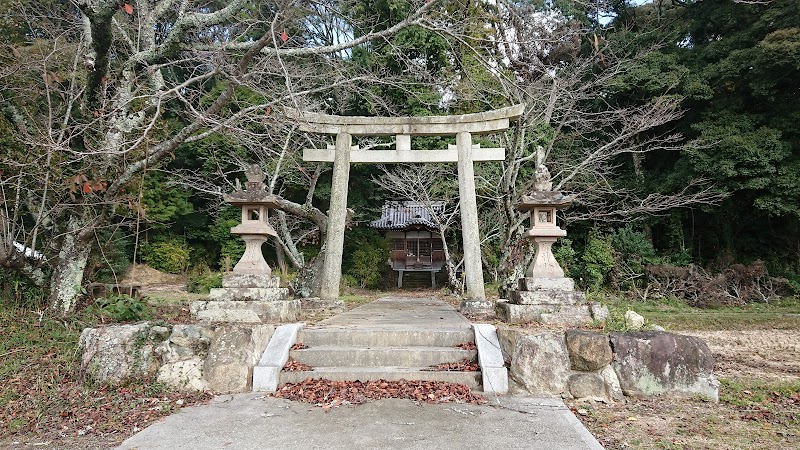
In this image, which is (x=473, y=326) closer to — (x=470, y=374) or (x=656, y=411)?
(x=470, y=374)

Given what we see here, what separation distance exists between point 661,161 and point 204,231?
18584mm

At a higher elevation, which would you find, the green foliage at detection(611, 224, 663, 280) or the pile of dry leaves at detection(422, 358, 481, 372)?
the green foliage at detection(611, 224, 663, 280)

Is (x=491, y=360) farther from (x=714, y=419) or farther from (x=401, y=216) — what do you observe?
(x=401, y=216)

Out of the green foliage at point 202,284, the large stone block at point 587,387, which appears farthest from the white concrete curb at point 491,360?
the green foliage at point 202,284

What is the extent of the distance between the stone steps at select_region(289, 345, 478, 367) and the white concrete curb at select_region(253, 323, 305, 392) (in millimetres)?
240

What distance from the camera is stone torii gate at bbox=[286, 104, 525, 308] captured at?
7.96 meters

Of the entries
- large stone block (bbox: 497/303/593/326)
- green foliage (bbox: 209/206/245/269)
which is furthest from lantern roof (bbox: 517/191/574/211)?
green foliage (bbox: 209/206/245/269)

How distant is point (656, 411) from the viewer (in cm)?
379

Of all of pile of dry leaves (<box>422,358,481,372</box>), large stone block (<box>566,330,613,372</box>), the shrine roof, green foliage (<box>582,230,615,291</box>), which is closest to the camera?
large stone block (<box>566,330,613,372</box>)

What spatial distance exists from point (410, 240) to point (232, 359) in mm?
16721

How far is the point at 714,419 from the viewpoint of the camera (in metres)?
3.60

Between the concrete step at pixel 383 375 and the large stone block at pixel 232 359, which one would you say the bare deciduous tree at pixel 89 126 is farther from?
the concrete step at pixel 383 375

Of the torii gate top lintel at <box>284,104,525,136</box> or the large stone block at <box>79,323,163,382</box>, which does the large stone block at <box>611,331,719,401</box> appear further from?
the torii gate top lintel at <box>284,104,525,136</box>

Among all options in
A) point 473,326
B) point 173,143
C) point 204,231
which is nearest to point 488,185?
point 473,326
